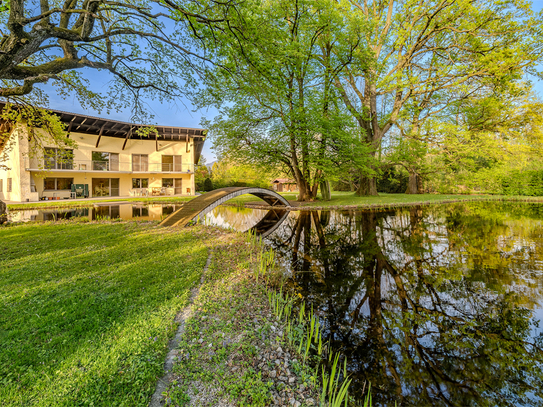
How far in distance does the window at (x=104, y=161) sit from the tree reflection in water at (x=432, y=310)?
21286 mm

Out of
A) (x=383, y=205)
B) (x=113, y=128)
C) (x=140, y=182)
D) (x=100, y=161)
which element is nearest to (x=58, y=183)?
(x=100, y=161)

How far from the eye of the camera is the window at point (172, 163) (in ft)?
78.0

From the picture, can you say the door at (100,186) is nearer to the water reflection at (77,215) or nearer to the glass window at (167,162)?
the glass window at (167,162)

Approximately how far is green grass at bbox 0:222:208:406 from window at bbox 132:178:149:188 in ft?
63.9

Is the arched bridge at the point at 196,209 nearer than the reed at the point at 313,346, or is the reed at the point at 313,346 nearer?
the reed at the point at 313,346

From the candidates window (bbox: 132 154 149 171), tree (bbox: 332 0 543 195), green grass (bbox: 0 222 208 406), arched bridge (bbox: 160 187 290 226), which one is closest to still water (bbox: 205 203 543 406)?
green grass (bbox: 0 222 208 406)

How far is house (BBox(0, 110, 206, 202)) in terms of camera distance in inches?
690

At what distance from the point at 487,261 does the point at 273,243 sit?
4979 mm

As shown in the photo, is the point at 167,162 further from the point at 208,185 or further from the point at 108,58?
the point at 108,58

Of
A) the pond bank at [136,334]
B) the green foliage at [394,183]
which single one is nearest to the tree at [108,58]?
the pond bank at [136,334]

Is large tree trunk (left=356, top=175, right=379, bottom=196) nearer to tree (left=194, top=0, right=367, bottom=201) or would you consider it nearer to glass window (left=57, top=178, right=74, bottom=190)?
tree (left=194, top=0, right=367, bottom=201)

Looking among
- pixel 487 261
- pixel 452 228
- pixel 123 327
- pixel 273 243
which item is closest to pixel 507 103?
pixel 452 228

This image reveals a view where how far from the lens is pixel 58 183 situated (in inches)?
780

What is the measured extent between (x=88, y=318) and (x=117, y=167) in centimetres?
2326
